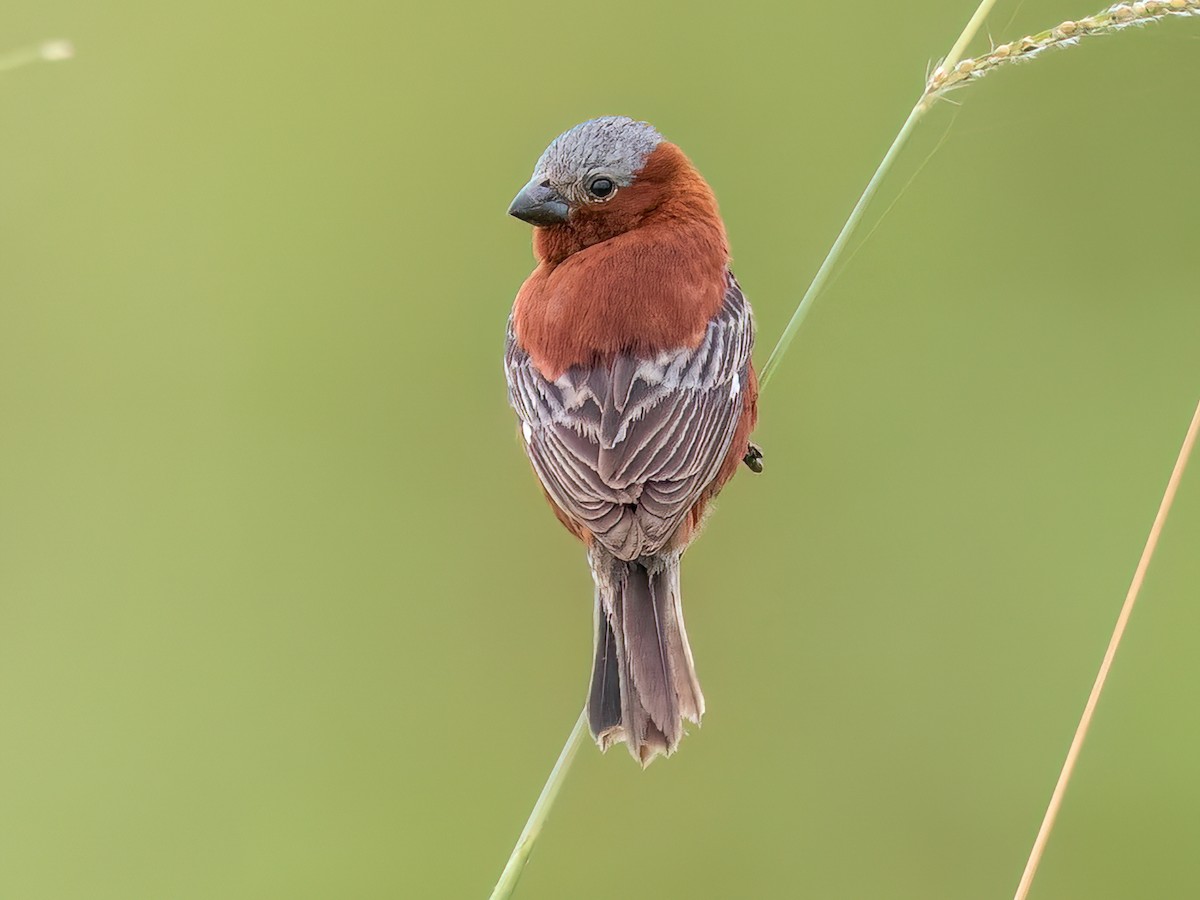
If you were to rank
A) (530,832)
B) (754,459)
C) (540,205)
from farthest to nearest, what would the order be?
(754,459), (540,205), (530,832)

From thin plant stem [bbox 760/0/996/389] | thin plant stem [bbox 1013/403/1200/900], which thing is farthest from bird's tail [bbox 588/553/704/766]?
thin plant stem [bbox 1013/403/1200/900]

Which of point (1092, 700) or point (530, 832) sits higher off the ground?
point (1092, 700)

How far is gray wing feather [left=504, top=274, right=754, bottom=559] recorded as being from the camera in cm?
273

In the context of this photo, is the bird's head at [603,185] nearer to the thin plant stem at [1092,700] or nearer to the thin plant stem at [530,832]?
the thin plant stem at [530,832]

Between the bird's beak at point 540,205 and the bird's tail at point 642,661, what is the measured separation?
2.54 ft

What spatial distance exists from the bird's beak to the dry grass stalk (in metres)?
1.12

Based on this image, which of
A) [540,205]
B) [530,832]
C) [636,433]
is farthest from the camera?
[540,205]

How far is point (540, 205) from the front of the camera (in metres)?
3.13

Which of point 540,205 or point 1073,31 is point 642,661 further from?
point 1073,31

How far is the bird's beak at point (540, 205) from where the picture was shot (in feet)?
10.2

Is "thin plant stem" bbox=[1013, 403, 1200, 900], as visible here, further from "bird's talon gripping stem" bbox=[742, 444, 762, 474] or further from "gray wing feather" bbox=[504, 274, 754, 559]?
"bird's talon gripping stem" bbox=[742, 444, 762, 474]

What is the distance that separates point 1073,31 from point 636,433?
3.85 feet

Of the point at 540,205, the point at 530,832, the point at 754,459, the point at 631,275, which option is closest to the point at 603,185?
the point at 540,205

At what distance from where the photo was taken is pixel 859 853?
3.92 metres
